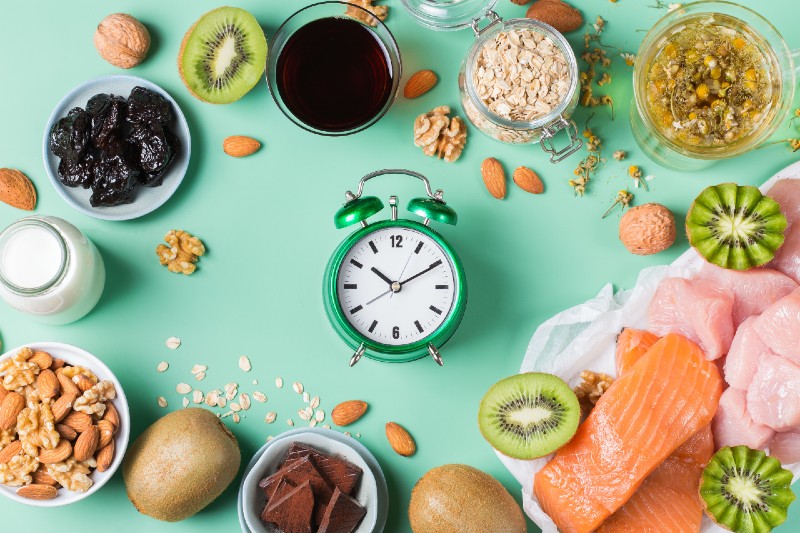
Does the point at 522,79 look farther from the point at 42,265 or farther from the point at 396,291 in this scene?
the point at 42,265

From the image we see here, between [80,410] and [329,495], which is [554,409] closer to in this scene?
[329,495]

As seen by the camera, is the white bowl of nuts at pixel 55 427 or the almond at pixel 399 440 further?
the almond at pixel 399 440

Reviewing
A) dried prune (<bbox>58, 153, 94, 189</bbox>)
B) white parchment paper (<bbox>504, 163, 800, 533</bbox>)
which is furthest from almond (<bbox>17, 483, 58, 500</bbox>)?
white parchment paper (<bbox>504, 163, 800, 533</bbox>)

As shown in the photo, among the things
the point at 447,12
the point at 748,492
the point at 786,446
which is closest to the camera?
the point at 748,492

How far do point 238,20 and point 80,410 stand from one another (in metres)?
0.76

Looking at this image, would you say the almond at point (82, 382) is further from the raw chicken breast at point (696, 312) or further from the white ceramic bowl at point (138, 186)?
the raw chicken breast at point (696, 312)

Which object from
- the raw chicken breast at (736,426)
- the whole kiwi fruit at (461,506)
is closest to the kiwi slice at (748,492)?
the raw chicken breast at (736,426)

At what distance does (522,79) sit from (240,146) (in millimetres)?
551

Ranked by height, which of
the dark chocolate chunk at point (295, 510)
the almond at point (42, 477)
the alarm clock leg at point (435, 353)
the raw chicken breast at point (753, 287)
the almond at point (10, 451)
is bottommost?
the almond at point (42, 477)

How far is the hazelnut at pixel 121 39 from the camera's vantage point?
1503 mm

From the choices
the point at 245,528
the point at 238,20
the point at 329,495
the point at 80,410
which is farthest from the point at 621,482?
the point at 238,20

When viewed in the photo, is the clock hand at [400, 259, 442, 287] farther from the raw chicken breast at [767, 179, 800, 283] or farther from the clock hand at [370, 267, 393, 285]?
the raw chicken breast at [767, 179, 800, 283]

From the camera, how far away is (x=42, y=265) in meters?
1.40

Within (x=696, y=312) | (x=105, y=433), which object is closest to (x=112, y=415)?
(x=105, y=433)
